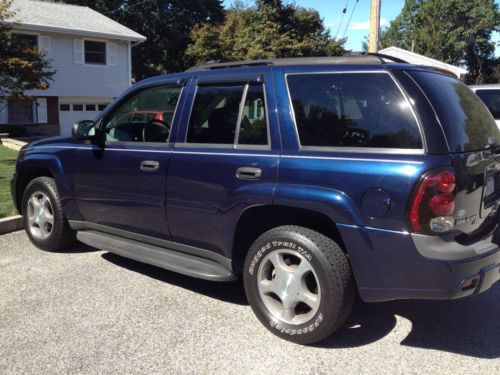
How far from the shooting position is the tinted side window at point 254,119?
3.72 meters

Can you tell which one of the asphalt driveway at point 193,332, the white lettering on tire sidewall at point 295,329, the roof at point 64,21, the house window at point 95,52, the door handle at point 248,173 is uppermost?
the roof at point 64,21

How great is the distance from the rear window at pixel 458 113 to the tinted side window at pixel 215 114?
1335 millimetres

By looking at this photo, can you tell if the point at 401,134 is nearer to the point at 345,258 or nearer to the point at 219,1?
the point at 345,258

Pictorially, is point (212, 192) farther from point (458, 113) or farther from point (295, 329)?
point (458, 113)

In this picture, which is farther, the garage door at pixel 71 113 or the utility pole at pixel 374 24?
the garage door at pixel 71 113

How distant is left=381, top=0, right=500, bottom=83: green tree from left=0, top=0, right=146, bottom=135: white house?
34.4 metres

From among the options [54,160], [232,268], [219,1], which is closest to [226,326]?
[232,268]

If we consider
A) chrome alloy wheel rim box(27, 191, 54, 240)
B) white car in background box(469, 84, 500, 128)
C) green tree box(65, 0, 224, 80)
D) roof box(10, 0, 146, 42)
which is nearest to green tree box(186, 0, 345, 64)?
roof box(10, 0, 146, 42)

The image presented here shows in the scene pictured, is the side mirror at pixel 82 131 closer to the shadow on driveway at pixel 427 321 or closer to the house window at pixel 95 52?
the shadow on driveway at pixel 427 321

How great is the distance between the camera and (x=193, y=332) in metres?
3.67

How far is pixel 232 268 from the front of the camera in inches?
154

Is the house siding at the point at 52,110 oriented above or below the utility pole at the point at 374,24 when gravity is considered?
below

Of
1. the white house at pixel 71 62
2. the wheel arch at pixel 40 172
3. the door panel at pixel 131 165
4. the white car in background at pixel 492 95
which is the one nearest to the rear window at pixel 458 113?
the door panel at pixel 131 165

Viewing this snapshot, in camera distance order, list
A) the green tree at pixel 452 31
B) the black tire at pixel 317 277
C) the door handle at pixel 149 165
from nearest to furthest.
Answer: the black tire at pixel 317 277 → the door handle at pixel 149 165 → the green tree at pixel 452 31
